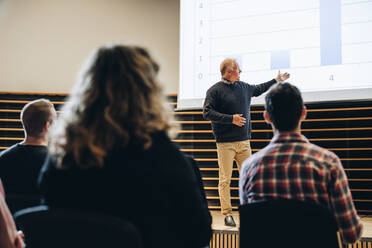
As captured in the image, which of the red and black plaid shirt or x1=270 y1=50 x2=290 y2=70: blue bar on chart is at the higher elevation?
x1=270 y1=50 x2=290 y2=70: blue bar on chart

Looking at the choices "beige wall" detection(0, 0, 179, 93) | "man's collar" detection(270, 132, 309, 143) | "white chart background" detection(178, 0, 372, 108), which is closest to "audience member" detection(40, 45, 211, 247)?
"man's collar" detection(270, 132, 309, 143)

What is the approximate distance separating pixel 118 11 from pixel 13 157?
14.1 ft

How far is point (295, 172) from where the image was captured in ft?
4.56

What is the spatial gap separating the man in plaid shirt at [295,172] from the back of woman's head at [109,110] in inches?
20.6

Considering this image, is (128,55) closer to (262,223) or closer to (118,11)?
(262,223)

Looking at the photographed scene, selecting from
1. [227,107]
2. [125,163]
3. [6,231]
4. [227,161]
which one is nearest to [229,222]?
[227,161]

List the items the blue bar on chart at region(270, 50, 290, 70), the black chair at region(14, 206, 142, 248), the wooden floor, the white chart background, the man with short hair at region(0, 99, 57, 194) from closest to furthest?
the black chair at region(14, 206, 142, 248), the man with short hair at region(0, 99, 57, 194), the wooden floor, the white chart background, the blue bar on chart at region(270, 50, 290, 70)

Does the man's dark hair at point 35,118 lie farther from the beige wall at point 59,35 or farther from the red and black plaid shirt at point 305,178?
the beige wall at point 59,35

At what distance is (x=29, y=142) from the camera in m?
2.00

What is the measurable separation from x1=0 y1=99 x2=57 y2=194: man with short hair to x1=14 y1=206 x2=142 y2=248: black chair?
97 cm

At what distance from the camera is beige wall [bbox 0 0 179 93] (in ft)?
18.8

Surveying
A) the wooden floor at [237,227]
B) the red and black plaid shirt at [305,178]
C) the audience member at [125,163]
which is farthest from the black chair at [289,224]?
the wooden floor at [237,227]

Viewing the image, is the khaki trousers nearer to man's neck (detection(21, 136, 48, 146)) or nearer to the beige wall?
man's neck (detection(21, 136, 48, 146))

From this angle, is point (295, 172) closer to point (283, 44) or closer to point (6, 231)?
point (6, 231)
